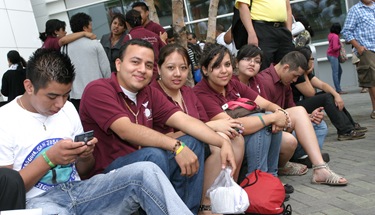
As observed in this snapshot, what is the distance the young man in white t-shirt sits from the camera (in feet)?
9.29

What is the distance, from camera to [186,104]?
4.27 meters

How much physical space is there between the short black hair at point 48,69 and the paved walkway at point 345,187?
7.06ft

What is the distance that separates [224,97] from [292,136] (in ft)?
2.59

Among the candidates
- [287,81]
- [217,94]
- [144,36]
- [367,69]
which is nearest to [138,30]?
[144,36]

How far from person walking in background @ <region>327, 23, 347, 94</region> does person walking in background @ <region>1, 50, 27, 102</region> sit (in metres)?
7.95

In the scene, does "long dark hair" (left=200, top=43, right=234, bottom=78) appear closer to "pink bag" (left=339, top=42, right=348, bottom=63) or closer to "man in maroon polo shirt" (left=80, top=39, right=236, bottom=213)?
"man in maroon polo shirt" (left=80, top=39, right=236, bottom=213)

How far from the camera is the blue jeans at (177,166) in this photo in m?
3.28

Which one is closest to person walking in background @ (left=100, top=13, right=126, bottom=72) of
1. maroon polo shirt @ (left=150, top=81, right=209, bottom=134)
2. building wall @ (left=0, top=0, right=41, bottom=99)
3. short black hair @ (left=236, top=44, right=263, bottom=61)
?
short black hair @ (left=236, top=44, right=263, bottom=61)

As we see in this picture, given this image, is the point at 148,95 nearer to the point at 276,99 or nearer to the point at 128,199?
the point at 128,199

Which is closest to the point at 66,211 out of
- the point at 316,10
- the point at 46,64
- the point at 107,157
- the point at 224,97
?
the point at 107,157

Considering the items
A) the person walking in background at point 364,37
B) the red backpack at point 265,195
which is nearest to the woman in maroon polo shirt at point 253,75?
the red backpack at point 265,195

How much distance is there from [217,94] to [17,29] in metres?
11.2

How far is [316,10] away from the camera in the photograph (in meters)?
14.3

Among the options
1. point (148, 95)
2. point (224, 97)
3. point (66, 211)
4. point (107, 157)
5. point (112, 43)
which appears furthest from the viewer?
point (112, 43)
